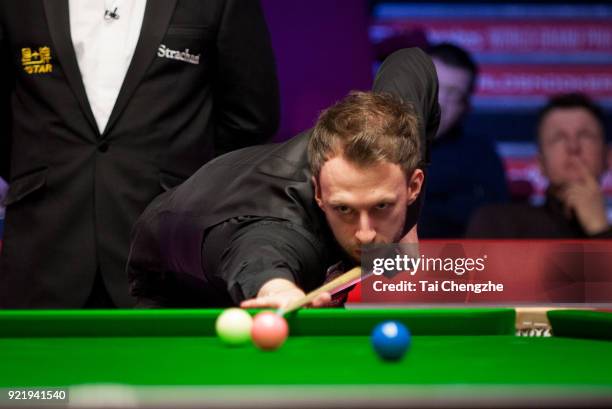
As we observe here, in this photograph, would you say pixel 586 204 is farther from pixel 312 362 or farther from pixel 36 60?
pixel 312 362

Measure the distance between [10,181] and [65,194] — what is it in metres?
0.21

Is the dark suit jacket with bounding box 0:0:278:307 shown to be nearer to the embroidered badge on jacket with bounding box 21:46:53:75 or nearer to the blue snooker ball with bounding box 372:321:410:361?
the embroidered badge on jacket with bounding box 21:46:53:75

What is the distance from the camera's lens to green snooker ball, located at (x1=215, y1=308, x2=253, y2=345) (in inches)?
79.2

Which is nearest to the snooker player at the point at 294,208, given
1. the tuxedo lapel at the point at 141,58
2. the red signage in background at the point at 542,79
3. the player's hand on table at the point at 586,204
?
the tuxedo lapel at the point at 141,58

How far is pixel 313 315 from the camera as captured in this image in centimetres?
224

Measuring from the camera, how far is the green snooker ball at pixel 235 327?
201 cm

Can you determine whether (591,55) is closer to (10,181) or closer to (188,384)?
(10,181)

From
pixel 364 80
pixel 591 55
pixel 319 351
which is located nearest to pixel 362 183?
pixel 319 351

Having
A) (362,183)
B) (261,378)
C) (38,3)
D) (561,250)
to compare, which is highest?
(38,3)

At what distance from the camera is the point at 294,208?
271 cm

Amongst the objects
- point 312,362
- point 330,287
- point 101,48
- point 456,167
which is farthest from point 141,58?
point 456,167

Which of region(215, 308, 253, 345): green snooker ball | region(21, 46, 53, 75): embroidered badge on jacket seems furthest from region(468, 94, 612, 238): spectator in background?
region(215, 308, 253, 345): green snooker ball

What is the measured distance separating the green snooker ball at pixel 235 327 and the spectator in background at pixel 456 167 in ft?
10.3

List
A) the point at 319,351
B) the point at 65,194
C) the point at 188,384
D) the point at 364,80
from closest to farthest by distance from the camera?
1. the point at 188,384
2. the point at 319,351
3. the point at 65,194
4. the point at 364,80
